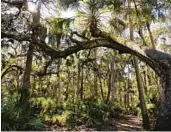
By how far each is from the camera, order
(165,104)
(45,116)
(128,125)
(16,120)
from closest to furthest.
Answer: (16,120)
(165,104)
(45,116)
(128,125)

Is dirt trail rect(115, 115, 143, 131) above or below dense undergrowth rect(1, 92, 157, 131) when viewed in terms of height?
below

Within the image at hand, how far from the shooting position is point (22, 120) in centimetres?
812

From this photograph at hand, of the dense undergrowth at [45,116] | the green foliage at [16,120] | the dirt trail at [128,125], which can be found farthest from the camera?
the dirt trail at [128,125]

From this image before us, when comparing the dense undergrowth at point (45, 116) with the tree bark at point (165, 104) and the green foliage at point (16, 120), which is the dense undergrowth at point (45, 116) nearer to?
the green foliage at point (16, 120)

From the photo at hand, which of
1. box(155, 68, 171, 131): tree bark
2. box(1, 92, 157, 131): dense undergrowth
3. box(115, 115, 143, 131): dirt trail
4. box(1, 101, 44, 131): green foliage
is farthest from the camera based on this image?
box(115, 115, 143, 131): dirt trail

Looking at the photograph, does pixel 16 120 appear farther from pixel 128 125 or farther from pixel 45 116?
pixel 128 125

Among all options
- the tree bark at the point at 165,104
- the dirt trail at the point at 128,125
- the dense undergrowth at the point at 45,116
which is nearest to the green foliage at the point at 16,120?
the dense undergrowth at the point at 45,116

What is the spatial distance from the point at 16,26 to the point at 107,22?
469cm

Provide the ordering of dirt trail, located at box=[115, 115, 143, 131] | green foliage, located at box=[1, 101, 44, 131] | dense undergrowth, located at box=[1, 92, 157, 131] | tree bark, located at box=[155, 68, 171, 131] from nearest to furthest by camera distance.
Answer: green foliage, located at box=[1, 101, 44, 131] < dense undergrowth, located at box=[1, 92, 157, 131] < tree bark, located at box=[155, 68, 171, 131] < dirt trail, located at box=[115, 115, 143, 131]

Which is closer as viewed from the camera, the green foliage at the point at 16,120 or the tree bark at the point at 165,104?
the green foliage at the point at 16,120

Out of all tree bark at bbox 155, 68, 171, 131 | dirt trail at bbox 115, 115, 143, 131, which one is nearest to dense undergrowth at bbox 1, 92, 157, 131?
dirt trail at bbox 115, 115, 143, 131

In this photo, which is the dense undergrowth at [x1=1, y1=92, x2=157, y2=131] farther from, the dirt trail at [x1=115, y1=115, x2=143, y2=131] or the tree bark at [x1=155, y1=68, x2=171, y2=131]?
the tree bark at [x1=155, y1=68, x2=171, y2=131]

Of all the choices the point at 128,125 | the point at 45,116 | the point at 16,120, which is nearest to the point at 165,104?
the point at 16,120

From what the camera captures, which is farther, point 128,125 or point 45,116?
point 128,125
